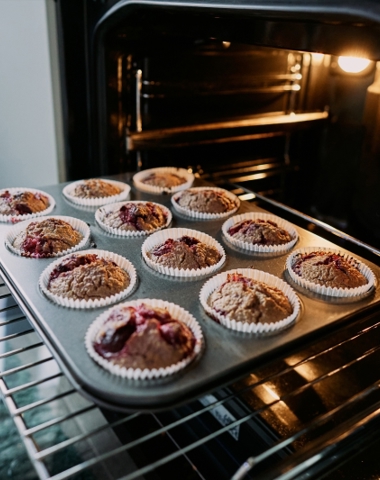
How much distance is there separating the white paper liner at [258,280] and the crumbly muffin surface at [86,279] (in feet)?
1.02

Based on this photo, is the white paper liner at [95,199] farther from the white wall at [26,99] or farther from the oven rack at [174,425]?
the oven rack at [174,425]

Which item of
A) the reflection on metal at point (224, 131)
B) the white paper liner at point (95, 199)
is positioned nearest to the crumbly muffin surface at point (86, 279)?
the white paper liner at point (95, 199)

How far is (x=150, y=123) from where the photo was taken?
2705mm

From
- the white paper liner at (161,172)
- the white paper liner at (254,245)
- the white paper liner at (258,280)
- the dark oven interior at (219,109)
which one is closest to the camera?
the white paper liner at (258,280)

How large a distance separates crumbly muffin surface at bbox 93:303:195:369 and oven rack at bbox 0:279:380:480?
5.8 inches

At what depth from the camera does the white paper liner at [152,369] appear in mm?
1363

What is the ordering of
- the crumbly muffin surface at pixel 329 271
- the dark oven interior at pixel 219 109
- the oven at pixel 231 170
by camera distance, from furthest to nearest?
1. the dark oven interior at pixel 219 109
2. the crumbly muffin surface at pixel 329 271
3. the oven at pixel 231 170

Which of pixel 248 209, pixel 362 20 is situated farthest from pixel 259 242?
pixel 362 20

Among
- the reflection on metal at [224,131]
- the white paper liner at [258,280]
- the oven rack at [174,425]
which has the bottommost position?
the oven rack at [174,425]

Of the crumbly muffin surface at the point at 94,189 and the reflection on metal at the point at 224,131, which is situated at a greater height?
the reflection on metal at the point at 224,131

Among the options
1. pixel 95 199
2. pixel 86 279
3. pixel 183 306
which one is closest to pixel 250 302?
pixel 183 306

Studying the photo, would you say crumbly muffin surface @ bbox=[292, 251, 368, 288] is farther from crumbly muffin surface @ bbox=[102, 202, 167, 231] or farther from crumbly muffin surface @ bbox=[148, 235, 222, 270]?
crumbly muffin surface @ bbox=[102, 202, 167, 231]

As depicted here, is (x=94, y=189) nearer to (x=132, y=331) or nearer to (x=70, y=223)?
(x=70, y=223)

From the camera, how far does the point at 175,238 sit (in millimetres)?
2176
